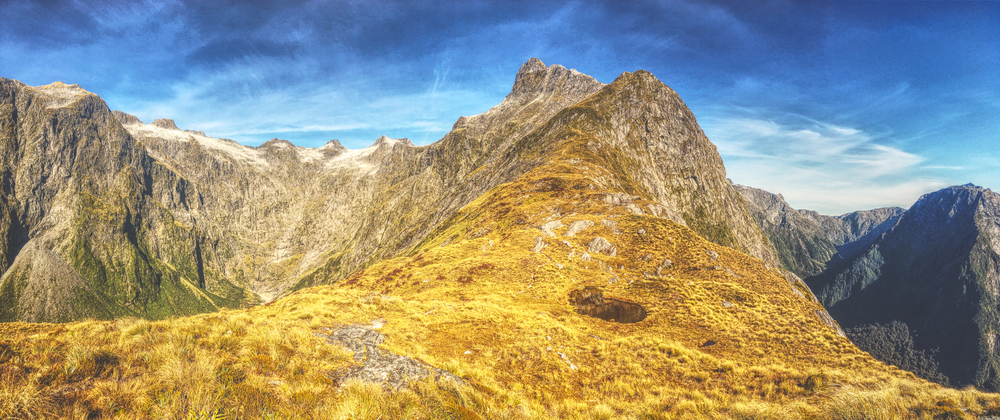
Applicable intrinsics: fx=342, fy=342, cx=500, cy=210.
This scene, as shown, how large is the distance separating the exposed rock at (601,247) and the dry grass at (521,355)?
957mm

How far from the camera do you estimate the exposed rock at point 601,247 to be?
4081 centimetres

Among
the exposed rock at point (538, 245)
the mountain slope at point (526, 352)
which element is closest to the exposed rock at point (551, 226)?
the exposed rock at point (538, 245)

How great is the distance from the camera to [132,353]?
9.15m

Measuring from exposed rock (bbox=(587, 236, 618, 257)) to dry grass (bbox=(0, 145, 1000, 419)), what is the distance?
96 cm

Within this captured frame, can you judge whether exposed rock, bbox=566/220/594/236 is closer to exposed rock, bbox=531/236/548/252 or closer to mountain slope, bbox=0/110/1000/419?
mountain slope, bbox=0/110/1000/419

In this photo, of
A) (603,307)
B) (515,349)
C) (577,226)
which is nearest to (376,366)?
(515,349)

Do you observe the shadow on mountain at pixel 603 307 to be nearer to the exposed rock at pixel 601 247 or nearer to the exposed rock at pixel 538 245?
the exposed rock at pixel 601 247

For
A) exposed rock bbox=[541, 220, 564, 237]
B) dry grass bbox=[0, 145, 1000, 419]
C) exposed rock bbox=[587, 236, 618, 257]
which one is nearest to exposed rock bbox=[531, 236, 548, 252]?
dry grass bbox=[0, 145, 1000, 419]

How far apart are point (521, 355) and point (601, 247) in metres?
25.7

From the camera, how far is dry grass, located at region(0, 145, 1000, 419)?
7.82 metres

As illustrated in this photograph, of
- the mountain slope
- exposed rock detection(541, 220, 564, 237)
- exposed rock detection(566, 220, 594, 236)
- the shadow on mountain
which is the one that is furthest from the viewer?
exposed rock detection(541, 220, 564, 237)

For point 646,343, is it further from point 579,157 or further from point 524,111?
point 524,111

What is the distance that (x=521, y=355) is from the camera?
744 inches

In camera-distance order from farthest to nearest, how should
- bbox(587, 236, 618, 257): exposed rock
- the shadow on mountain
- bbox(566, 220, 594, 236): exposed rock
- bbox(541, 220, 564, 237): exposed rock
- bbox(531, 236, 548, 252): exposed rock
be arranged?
1. bbox(541, 220, 564, 237): exposed rock
2. bbox(566, 220, 594, 236): exposed rock
3. bbox(531, 236, 548, 252): exposed rock
4. bbox(587, 236, 618, 257): exposed rock
5. the shadow on mountain
